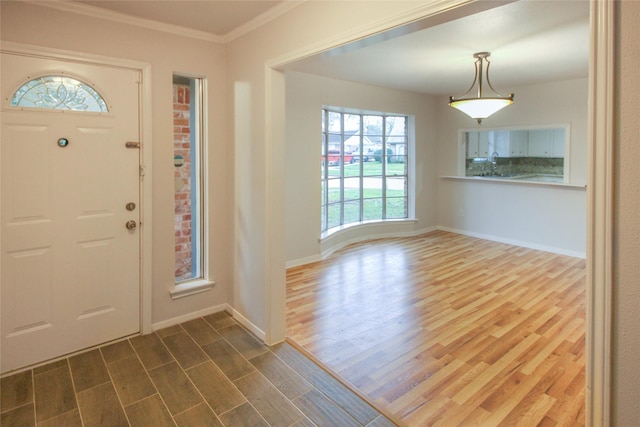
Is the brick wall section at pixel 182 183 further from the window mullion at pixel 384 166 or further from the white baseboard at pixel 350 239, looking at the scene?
the window mullion at pixel 384 166

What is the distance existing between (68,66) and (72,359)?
2.04 meters

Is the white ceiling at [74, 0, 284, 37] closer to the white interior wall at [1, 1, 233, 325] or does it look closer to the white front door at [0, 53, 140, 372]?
the white interior wall at [1, 1, 233, 325]

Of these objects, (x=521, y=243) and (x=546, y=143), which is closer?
(x=546, y=143)

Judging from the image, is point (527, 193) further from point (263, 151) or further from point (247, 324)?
point (247, 324)

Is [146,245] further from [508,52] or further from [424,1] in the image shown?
[508,52]

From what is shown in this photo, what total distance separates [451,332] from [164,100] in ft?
9.85

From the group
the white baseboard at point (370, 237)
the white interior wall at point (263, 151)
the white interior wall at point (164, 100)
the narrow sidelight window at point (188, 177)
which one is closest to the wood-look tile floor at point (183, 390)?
the white interior wall at point (263, 151)

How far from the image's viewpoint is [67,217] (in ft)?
8.79

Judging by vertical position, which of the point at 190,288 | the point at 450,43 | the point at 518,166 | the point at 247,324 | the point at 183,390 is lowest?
the point at 183,390

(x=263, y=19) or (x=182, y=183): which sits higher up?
(x=263, y=19)

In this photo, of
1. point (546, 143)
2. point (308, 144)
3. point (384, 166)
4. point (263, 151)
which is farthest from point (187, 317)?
point (546, 143)

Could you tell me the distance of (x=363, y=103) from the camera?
18.9 ft

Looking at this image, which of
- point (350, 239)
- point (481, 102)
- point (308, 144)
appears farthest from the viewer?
point (350, 239)

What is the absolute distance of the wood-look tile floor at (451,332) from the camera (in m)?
2.27
